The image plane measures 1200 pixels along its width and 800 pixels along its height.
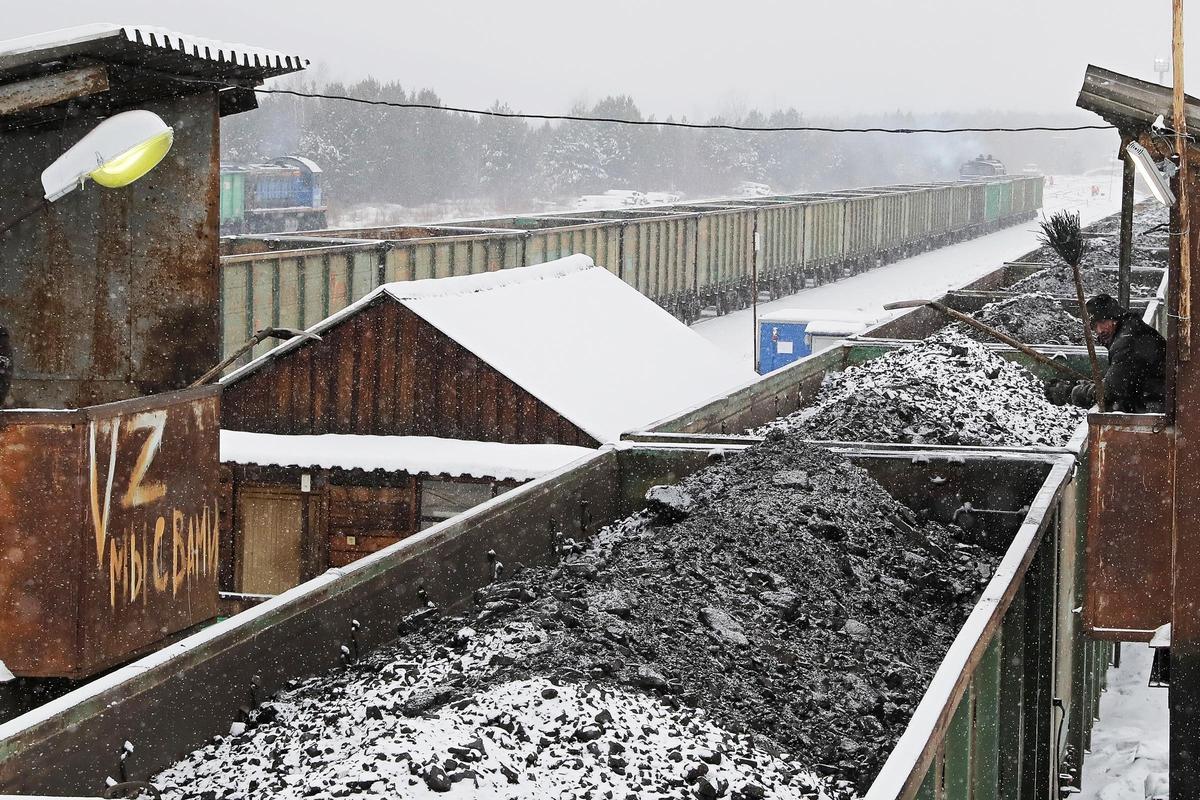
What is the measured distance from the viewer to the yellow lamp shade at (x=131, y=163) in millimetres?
5383

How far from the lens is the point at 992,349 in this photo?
1036 cm

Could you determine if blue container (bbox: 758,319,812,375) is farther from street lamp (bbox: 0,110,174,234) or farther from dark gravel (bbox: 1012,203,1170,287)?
street lamp (bbox: 0,110,174,234)

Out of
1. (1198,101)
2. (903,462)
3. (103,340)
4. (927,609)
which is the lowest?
(927,609)

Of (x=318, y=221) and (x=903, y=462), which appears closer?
(x=903, y=462)

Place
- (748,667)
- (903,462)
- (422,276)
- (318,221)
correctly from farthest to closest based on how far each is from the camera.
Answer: (318,221) → (422,276) → (903,462) → (748,667)

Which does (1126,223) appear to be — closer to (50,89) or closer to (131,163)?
(131,163)

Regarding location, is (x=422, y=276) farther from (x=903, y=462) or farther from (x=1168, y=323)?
(x=1168, y=323)

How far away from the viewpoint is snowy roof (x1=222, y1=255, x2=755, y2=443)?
10211 millimetres

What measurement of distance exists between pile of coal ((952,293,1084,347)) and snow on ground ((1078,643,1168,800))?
2884 millimetres

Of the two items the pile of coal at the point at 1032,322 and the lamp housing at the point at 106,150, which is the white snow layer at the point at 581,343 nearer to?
the pile of coal at the point at 1032,322

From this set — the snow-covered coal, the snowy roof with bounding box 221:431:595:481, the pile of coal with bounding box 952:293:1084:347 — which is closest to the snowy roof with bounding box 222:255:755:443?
the snowy roof with bounding box 221:431:595:481

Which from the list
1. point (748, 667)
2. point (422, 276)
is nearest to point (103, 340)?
point (748, 667)

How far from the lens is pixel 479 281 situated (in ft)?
38.3

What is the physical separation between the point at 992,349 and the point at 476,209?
5733 centimetres
